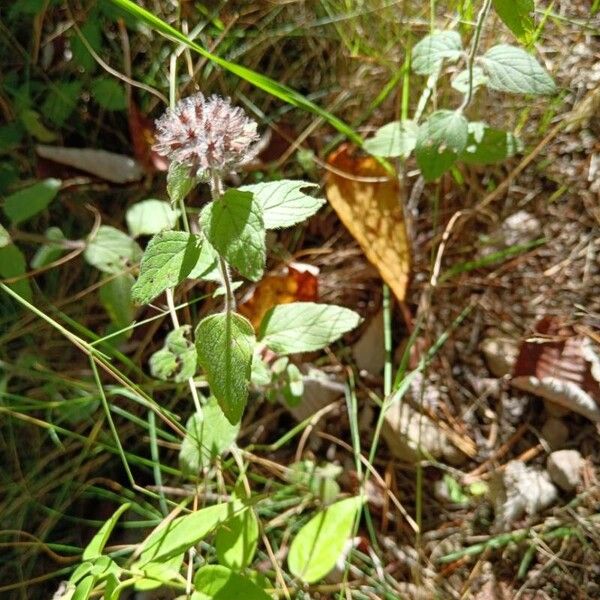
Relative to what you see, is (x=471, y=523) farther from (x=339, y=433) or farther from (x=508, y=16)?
(x=508, y=16)

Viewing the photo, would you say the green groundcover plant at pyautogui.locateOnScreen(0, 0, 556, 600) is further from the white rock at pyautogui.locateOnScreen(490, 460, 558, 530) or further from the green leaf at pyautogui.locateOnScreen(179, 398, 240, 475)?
the white rock at pyautogui.locateOnScreen(490, 460, 558, 530)

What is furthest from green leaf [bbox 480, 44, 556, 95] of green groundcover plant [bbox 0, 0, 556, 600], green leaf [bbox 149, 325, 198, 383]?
green leaf [bbox 149, 325, 198, 383]

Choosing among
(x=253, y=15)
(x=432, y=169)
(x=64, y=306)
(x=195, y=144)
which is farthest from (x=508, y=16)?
(x=64, y=306)

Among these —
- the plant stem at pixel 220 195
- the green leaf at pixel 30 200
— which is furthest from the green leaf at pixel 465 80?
the green leaf at pixel 30 200

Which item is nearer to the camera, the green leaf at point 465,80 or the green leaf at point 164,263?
the green leaf at point 164,263

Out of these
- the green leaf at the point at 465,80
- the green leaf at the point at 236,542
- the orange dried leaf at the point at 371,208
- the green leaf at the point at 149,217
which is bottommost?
the green leaf at the point at 236,542

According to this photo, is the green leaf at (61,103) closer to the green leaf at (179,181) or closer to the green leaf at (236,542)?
the green leaf at (179,181)

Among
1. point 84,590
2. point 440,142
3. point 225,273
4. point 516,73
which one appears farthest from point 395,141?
point 84,590
